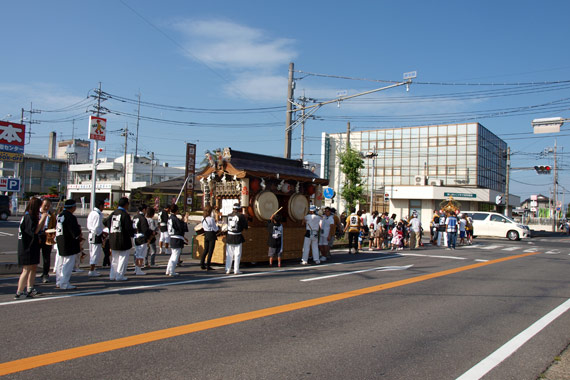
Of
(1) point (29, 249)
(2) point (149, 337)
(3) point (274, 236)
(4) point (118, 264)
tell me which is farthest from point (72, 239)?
(3) point (274, 236)

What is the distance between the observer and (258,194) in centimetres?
1276

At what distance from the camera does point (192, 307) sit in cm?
699

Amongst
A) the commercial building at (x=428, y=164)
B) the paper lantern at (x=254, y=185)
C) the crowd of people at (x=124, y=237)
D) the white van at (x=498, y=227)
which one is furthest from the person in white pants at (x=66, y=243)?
the commercial building at (x=428, y=164)

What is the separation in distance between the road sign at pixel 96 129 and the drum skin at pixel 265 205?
58.5 feet

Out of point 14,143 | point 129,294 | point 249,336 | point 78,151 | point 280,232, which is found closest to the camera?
point 249,336

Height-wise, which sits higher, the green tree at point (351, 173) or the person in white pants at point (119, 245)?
the green tree at point (351, 173)

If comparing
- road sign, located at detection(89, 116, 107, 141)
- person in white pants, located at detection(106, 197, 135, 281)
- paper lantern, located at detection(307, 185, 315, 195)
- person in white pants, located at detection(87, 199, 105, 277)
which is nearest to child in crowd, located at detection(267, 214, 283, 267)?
paper lantern, located at detection(307, 185, 315, 195)

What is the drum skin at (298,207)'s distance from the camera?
13930 mm

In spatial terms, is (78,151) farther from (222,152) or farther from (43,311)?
(43,311)

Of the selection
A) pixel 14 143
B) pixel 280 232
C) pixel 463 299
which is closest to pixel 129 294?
pixel 280 232

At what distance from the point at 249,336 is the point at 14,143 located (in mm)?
20354

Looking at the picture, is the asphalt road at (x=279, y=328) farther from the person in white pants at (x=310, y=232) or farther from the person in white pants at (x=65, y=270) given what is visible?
the person in white pants at (x=310, y=232)

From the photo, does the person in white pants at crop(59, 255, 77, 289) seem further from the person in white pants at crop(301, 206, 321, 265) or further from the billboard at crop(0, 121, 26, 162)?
the billboard at crop(0, 121, 26, 162)

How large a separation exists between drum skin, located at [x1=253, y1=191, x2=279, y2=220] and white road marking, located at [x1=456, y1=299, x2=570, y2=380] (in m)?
7.50
